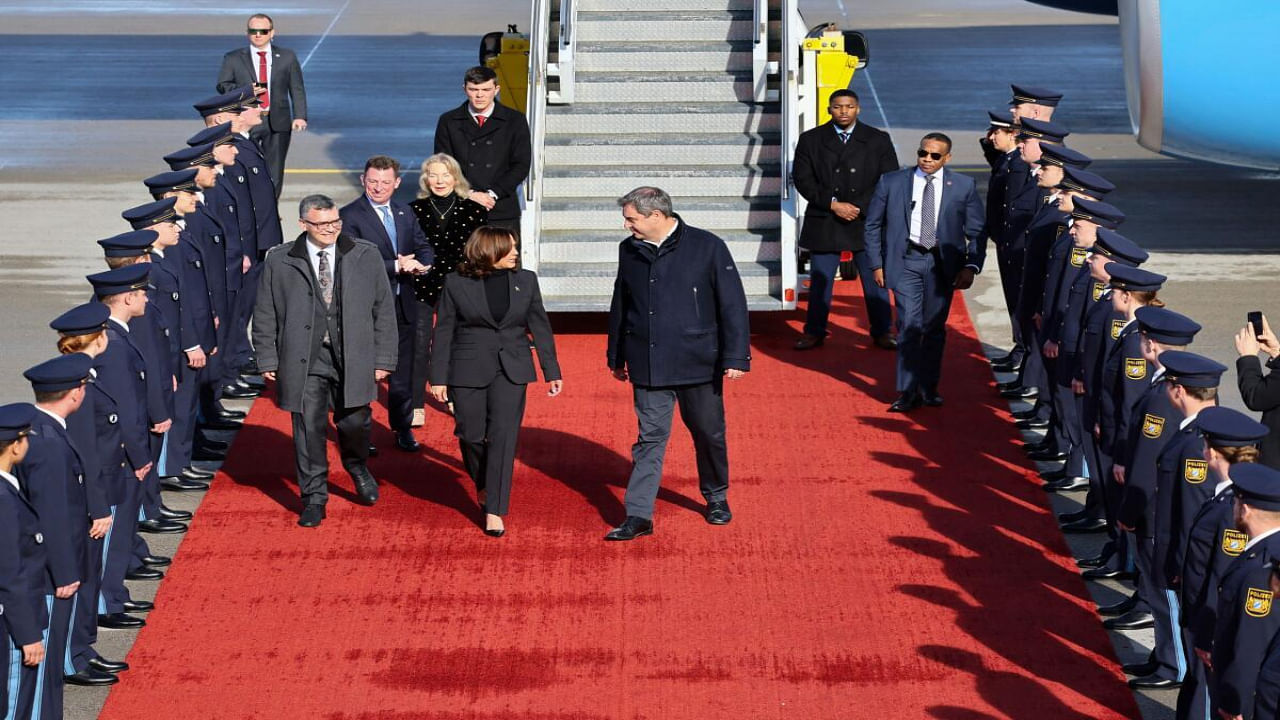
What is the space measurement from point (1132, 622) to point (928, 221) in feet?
12.1

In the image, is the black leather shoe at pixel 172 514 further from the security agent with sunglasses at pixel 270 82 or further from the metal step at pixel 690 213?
the security agent with sunglasses at pixel 270 82

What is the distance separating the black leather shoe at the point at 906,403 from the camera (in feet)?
35.6

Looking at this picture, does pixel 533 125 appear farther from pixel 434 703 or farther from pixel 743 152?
pixel 434 703

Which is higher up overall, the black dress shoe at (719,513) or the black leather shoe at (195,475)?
the black dress shoe at (719,513)

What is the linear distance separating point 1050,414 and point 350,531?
14.1 feet

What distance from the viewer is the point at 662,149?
13188 millimetres

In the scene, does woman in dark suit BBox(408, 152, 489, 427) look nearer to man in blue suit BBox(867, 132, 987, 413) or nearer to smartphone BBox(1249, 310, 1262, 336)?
man in blue suit BBox(867, 132, 987, 413)

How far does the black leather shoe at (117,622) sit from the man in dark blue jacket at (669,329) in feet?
7.64

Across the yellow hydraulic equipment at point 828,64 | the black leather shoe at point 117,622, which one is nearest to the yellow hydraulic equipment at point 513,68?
the yellow hydraulic equipment at point 828,64

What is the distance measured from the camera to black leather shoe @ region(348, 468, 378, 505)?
9273 millimetres

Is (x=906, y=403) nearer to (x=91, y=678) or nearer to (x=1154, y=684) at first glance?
(x=1154, y=684)

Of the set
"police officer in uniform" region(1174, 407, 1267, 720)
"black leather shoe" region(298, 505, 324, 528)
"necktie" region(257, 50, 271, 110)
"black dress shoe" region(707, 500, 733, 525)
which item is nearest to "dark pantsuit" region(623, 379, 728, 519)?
"black dress shoe" region(707, 500, 733, 525)

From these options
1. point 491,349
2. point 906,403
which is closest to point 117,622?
point 491,349

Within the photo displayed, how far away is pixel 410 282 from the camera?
33.1 feet
